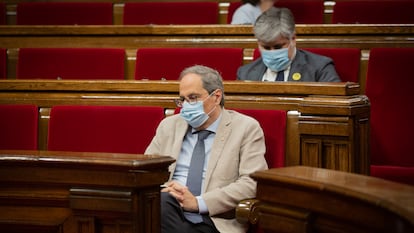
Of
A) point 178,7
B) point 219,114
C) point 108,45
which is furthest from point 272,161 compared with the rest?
point 178,7

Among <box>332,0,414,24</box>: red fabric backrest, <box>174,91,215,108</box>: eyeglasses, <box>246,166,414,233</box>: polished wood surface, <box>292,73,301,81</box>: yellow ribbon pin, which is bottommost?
<box>246,166,414,233</box>: polished wood surface

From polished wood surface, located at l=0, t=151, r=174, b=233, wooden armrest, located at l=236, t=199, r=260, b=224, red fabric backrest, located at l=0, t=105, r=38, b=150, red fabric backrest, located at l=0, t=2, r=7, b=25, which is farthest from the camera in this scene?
red fabric backrest, located at l=0, t=2, r=7, b=25

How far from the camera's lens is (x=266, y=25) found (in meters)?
1.15

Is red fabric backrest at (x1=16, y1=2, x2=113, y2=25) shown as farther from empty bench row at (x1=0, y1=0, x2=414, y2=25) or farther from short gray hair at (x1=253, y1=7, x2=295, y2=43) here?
short gray hair at (x1=253, y1=7, x2=295, y2=43)

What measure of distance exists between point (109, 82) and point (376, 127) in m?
0.38

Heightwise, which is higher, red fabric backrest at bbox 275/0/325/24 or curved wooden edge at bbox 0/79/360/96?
red fabric backrest at bbox 275/0/325/24

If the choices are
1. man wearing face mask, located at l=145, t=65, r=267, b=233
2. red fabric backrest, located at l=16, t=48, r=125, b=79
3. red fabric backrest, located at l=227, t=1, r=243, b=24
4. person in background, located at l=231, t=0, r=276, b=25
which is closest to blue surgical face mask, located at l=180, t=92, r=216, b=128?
man wearing face mask, located at l=145, t=65, r=267, b=233

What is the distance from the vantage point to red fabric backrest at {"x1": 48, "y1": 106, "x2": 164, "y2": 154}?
100 centimetres

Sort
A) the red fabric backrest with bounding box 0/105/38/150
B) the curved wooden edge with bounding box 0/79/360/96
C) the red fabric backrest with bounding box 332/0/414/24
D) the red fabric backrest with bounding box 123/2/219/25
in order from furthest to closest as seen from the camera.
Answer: the red fabric backrest with bounding box 123/2/219/25, the red fabric backrest with bounding box 332/0/414/24, the red fabric backrest with bounding box 0/105/38/150, the curved wooden edge with bounding box 0/79/360/96

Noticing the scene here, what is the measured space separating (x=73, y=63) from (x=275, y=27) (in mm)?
376

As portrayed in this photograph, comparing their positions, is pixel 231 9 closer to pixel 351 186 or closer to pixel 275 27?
pixel 275 27

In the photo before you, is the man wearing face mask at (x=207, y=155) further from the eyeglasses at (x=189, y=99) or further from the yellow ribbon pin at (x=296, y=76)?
the yellow ribbon pin at (x=296, y=76)

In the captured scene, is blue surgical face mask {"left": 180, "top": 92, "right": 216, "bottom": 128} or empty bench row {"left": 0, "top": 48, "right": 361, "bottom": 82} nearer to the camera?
blue surgical face mask {"left": 180, "top": 92, "right": 216, "bottom": 128}

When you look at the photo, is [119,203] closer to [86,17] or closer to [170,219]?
[170,219]
